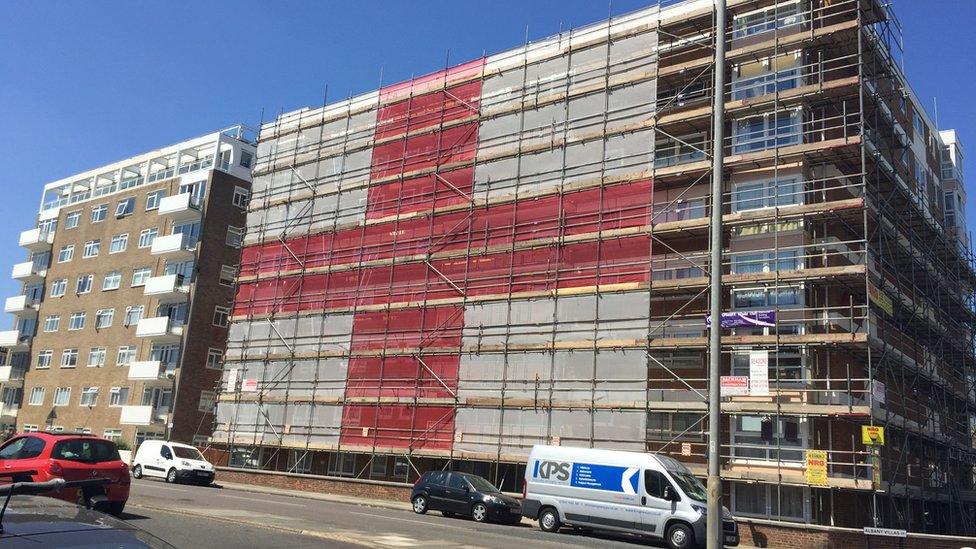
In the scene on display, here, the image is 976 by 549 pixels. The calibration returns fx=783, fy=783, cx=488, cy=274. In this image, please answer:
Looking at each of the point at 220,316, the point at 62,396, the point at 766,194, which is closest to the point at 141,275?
the point at 220,316

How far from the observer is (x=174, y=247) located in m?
51.7

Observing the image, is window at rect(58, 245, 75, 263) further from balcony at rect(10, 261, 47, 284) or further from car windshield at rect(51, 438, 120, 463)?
car windshield at rect(51, 438, 120, 463)

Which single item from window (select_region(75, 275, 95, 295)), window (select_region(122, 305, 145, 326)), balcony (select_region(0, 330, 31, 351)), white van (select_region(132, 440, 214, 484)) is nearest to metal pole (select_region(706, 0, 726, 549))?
white van (select_region(132, 440, 214, 484))

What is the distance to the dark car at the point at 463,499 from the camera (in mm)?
23281

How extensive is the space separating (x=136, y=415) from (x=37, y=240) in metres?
25.4

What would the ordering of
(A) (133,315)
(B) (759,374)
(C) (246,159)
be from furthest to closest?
(C) (246,159)
(A) (133,315)
(B) (759,374)

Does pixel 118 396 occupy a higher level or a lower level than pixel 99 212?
lower

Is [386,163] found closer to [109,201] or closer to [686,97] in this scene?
[686,97]

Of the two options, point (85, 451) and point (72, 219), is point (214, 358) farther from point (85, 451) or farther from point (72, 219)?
point (85, 451)

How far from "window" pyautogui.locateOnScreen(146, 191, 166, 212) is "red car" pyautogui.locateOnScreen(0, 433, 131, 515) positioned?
45.4m

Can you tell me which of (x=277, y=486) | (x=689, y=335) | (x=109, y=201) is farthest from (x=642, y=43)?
(x=109, y=201)

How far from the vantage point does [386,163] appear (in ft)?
128

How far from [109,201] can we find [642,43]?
46158 millimetres

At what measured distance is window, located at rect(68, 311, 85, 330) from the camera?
58.2 m
